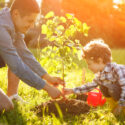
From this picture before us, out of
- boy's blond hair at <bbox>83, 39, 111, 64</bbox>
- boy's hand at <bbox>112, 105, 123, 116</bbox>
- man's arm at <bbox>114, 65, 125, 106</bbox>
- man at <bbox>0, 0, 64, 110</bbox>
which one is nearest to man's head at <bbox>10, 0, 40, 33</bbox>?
man at <bbox>0, 0, 64, 110</bbox>

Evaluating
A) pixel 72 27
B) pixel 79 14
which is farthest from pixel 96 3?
pixel 72 27

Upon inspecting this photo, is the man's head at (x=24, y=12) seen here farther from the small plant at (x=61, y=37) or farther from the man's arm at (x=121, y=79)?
the man's arm at (x=121, y=79)

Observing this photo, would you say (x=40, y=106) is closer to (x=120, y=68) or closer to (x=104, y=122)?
(x=104, y=122)

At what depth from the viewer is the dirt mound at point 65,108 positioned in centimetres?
270

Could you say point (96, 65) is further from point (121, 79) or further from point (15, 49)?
point (15, 49)

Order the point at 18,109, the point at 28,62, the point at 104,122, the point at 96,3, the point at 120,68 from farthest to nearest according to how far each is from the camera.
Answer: the point at 96,3
the point at 28,62
the point at 18,109
the point at 120,68
the point at 104,122

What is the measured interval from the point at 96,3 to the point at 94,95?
47.4ft

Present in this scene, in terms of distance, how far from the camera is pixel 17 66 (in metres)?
2.16

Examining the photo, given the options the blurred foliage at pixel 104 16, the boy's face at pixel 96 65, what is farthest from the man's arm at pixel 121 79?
the blurred foliage at pixel 104 16

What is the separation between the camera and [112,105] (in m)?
2.82

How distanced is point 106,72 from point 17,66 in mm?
1033

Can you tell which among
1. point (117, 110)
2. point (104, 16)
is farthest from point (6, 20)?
point (104, 16)

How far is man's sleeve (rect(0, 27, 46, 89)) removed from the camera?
216 centimetres

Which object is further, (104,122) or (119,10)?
(119,10)
